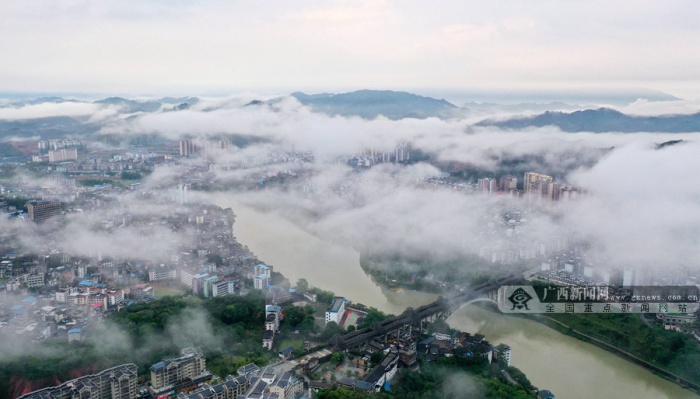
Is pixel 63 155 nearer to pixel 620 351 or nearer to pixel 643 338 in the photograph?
pixel 620 351

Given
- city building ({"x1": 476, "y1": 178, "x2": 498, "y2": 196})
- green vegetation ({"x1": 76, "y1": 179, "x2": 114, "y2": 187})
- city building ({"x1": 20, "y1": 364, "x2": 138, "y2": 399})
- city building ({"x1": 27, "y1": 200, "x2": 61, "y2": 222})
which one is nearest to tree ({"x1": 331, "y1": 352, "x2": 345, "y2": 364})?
city building ({"x1": 20, "y1": 364, "x2": 138, "y2": 399})

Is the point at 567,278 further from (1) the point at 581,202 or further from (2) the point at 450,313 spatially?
(1) the point at 581,202

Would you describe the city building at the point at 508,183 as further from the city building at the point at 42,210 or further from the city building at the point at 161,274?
the city building at the point at 42,210

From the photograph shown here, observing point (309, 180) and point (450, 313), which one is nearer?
point (450, 313)

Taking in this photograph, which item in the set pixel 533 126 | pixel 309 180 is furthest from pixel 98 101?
pixel 533 126

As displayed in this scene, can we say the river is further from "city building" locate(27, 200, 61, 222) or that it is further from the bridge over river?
"city building" locate(27, 200, 61, 222)
